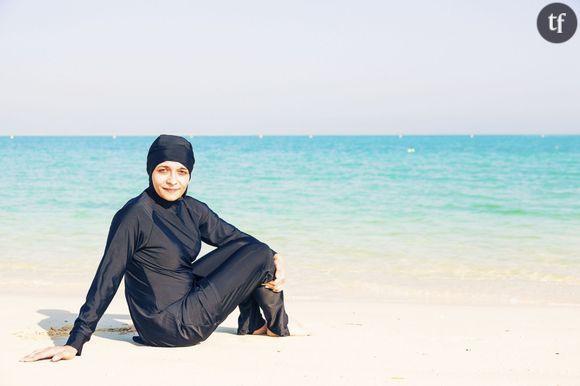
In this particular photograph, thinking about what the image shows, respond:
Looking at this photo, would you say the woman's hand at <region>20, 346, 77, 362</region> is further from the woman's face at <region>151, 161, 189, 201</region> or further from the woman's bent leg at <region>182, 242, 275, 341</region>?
the woman's face at <region>151, 161, 189, 201</region>

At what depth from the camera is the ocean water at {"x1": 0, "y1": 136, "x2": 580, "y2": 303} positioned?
8305mm

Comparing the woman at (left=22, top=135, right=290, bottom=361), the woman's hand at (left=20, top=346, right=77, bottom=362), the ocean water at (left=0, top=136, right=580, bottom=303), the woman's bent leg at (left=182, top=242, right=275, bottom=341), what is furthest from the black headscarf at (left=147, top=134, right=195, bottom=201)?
the ocean water at (left=0, top=136, right=580, bottom=303)

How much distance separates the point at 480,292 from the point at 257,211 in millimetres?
7978

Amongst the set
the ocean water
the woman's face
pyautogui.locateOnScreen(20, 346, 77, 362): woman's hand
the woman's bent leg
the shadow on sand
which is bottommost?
the ocean water

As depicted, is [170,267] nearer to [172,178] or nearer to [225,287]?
[225,287]

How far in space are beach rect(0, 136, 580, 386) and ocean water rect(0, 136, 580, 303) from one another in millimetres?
48

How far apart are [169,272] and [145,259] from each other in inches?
6.5

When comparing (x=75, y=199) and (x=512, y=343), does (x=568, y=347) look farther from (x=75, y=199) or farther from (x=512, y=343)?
(x=75, y=199)

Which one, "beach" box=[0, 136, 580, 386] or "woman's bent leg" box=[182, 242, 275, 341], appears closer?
"beach" box=[0, 136, 580, 386]

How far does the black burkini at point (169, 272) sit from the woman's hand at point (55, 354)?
39 mm

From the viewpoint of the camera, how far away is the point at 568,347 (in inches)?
186

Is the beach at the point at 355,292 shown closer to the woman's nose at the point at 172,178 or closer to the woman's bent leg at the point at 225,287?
the woman's bent leg at the point at 225,287

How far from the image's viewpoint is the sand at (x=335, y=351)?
3.83 meters

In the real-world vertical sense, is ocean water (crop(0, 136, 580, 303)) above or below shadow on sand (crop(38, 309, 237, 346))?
below
